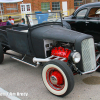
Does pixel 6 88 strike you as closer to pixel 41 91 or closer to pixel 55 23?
pixel 41 91

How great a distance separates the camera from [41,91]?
3123 millimetres

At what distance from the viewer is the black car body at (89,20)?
5477mm

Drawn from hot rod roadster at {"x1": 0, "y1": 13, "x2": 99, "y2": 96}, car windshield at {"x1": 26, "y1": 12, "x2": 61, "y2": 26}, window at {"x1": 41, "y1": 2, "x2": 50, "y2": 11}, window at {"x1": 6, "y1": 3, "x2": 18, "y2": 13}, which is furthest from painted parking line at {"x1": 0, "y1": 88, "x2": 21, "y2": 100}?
window at {"x1": 41, "y1": 2, "x2": 50, "y2": 11}

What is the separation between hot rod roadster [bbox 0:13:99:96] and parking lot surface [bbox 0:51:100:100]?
11.9 inches

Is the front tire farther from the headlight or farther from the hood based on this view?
the hood

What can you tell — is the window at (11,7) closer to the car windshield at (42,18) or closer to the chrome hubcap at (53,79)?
the car windshield at (42,18)

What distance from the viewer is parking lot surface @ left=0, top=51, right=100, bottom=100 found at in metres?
2.90

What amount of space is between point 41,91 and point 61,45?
1152 mm

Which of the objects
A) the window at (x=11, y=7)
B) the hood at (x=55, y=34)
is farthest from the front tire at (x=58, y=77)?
the window at (x=11, y=7)

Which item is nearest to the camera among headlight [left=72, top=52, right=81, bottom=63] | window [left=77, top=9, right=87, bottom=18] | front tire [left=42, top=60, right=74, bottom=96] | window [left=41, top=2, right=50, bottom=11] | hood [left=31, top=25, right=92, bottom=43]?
front tire [left=42, top=60, right=74, bottom=96]

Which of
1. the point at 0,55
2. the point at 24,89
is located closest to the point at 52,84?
the point at 24,89

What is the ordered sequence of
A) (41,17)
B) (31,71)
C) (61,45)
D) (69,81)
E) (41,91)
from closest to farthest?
(69,81) → (41,91) → (61,45) → (41,17) → (31,71)

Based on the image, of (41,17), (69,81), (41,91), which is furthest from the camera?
(41,17)

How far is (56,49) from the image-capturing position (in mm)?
3391
